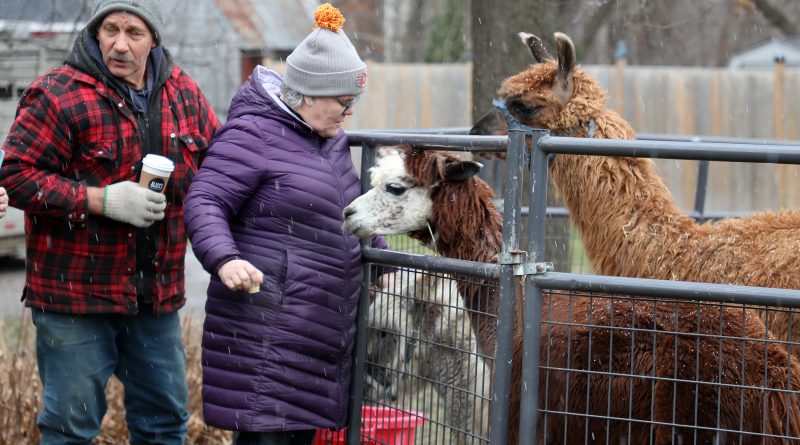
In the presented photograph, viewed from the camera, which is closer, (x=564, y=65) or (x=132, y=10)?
(x=132, y=10)

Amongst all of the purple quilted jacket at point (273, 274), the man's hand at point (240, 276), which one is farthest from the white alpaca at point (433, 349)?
the man's hand at point (240, 276)

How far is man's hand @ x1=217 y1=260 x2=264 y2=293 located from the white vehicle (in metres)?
8.40

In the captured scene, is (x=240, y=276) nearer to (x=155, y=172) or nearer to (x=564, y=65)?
(x=155, y=172)

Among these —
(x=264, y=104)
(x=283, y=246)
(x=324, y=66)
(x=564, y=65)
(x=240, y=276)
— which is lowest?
(x=240, y=276)

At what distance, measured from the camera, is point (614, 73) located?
1473 centimetres

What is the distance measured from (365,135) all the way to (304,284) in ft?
2.27

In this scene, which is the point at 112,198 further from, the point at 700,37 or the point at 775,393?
the point at 700,37

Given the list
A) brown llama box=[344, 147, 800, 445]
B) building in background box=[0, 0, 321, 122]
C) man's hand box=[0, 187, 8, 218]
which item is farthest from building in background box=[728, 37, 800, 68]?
man's hand box=[0, 187, 8, 218]

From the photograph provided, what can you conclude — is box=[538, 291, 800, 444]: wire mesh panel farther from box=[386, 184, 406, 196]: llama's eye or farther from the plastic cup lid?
the plastic cup lid

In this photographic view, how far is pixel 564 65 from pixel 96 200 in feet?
8.42

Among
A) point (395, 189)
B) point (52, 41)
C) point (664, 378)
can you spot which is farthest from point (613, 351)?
point (52, 41)

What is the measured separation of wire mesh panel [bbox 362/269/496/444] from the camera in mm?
3777

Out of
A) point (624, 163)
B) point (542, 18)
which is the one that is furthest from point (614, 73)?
point (624, 163)

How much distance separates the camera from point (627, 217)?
497 centimetres
